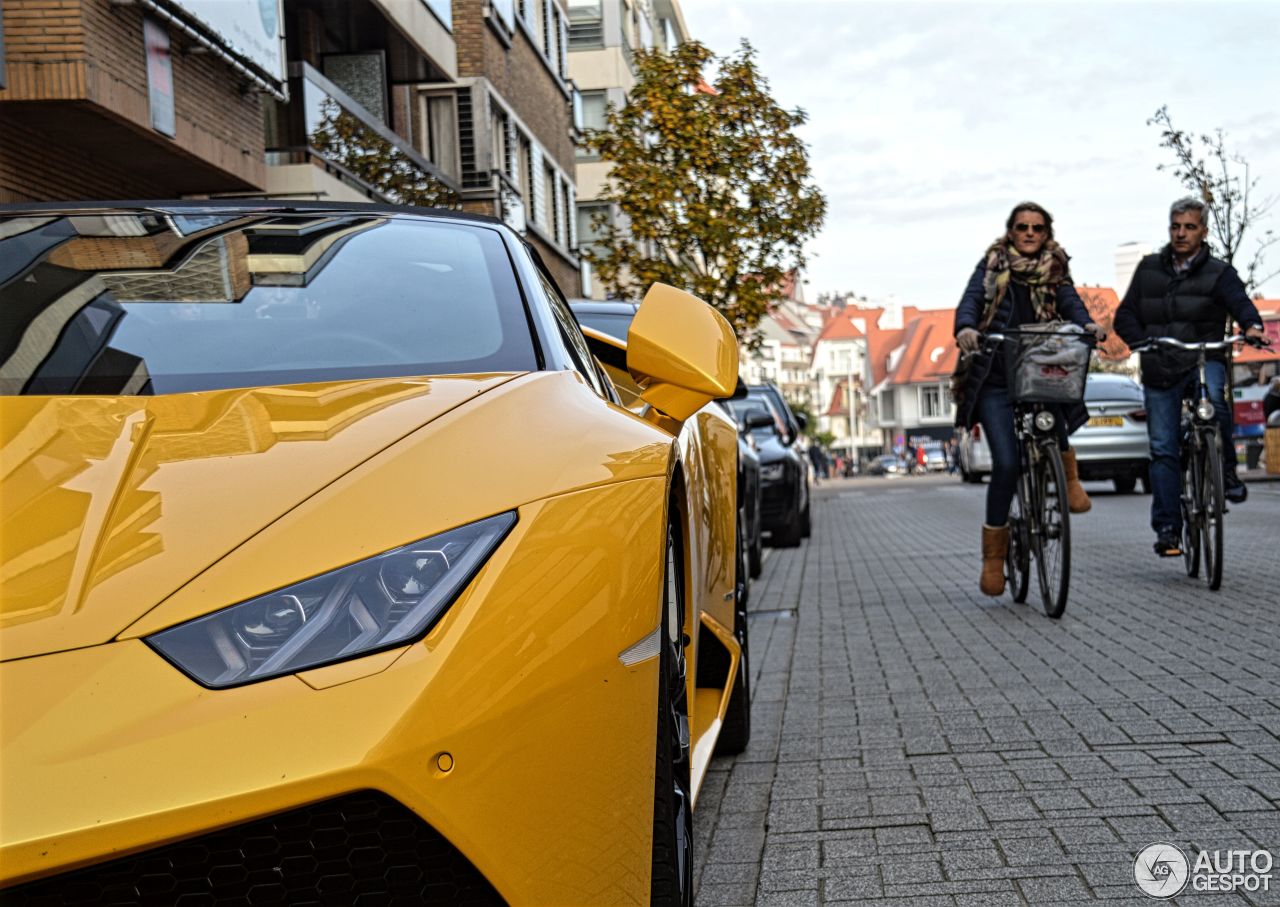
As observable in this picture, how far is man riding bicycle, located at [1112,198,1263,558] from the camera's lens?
871 cm

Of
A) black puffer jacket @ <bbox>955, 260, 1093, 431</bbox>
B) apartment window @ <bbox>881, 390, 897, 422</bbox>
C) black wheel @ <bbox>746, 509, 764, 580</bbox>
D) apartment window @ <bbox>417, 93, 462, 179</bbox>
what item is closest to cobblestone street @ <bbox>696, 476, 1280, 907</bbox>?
black puffer jacket @ <bbox>955, 260, 1093, 431</bbox>

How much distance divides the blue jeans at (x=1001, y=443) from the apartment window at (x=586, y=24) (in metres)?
39.7

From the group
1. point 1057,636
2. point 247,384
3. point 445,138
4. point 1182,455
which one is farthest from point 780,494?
point 445,138

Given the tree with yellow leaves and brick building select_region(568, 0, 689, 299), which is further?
brick building select_region(568, 0, 689, 299)

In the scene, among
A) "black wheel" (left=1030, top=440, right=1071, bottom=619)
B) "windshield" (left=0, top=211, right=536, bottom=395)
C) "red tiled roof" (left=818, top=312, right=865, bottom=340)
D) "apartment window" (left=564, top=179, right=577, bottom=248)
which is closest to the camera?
"windshield" (left=0, top=211, right=536, bottom=395)

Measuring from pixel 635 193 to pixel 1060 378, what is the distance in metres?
18.5

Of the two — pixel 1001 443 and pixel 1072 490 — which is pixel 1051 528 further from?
pixel 1001 443

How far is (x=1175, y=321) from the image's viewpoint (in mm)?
8977

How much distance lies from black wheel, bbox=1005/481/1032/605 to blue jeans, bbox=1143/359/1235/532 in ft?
2.98

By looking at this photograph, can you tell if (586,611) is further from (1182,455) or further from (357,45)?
(357,45)

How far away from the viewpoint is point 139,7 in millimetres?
13406

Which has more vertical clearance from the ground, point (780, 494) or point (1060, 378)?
point (1060, 378)

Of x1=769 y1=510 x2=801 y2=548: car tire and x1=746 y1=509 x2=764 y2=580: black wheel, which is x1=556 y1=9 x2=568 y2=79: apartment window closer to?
x1=769 y1=510 x2=801 y2=548: car tire

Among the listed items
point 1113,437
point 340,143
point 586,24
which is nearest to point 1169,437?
point 340,143
